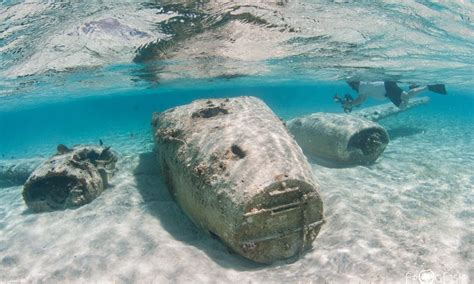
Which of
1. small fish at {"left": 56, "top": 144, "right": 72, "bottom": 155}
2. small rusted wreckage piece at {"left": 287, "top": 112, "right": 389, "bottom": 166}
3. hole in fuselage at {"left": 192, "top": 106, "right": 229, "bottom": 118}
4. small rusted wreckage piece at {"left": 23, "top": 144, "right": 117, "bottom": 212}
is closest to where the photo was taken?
hole in fuselage at {"left": 192, "top": 106, "right": 229, "bottom": 118}

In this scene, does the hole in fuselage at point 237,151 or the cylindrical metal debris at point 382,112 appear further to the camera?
the cylindrical metal debris at point 382,112

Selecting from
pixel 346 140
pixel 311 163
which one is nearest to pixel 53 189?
pixel 311 163

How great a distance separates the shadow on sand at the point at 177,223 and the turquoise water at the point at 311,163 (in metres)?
0.04

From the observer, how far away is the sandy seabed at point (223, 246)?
482cm

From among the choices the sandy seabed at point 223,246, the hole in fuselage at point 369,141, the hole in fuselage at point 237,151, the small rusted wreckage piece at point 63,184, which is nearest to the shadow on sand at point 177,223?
the sandy seabed at point 223,246

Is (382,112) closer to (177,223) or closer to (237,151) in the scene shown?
(237,151)

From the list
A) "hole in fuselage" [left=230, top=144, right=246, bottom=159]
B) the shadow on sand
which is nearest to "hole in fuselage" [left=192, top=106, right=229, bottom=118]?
"hole in fuselage" [left=230, top=144, right=246, bottom=159]

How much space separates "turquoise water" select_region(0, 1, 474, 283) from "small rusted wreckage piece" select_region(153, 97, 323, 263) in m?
0.46

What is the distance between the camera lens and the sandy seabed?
482cm

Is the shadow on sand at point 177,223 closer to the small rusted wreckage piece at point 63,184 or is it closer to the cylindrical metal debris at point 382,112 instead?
the small rusted wreckage piece at point 63,184

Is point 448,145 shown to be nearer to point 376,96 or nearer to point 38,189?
point 376,96

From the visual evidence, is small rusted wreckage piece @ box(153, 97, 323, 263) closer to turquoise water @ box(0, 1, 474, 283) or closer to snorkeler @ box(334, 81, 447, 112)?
turquoise water @ box(0, 1, 474, 283)

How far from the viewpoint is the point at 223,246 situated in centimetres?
575

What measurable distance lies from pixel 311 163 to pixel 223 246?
280 inches
